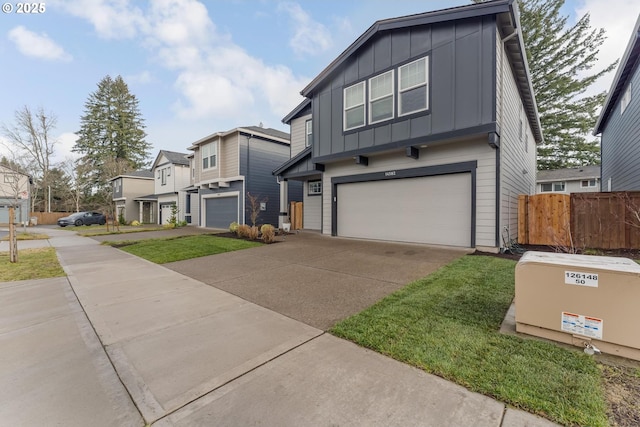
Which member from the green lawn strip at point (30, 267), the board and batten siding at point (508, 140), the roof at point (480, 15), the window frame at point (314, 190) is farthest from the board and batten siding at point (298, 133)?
the green lawn strip at point (30, 267)

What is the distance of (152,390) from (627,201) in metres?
11.2

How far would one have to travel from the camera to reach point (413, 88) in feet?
27.2

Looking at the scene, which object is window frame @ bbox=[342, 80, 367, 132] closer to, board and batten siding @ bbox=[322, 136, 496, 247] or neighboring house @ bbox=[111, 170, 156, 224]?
board and batten siding @ bbox=[322, 136, 496, 247]

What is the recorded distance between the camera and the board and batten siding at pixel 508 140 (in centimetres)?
738

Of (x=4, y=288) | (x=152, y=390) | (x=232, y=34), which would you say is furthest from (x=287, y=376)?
(x=232, y=34)

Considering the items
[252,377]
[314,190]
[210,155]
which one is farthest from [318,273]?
[210,155]

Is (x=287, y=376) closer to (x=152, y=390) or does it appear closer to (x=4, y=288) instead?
(x=152, y=390)

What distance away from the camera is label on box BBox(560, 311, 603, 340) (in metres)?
2.44

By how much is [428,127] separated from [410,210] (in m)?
2.64

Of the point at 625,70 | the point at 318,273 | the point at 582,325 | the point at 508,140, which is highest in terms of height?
the point at 625,70

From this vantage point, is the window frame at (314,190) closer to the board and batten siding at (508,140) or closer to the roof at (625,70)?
the board and batten siding at (508,140)

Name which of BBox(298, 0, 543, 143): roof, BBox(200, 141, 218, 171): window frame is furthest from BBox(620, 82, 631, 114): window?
BBox(200, 141, 218, 171): window frame

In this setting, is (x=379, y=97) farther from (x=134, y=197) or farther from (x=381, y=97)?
(x=134, y=197)

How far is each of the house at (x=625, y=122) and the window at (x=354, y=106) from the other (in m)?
7.71
